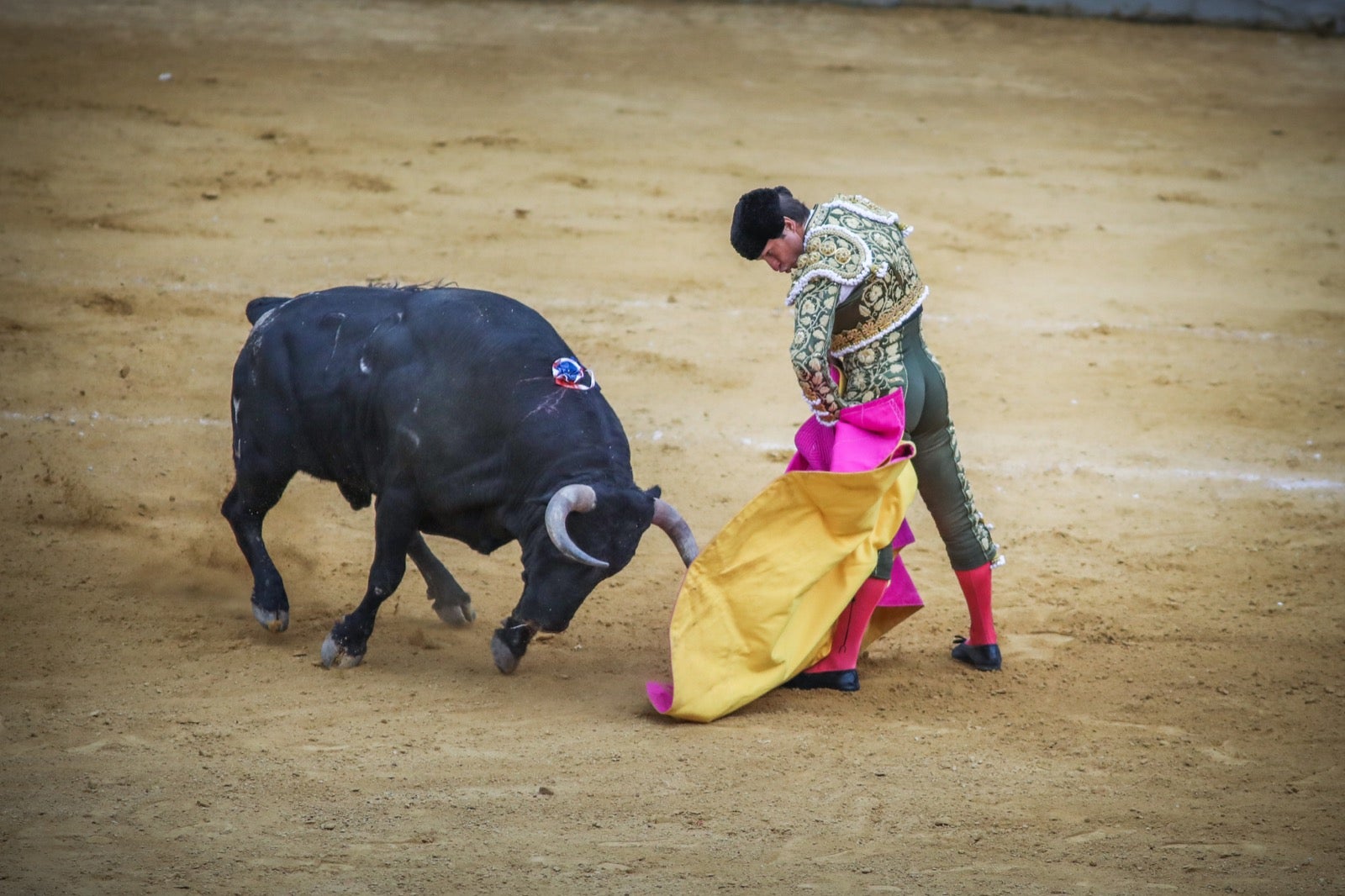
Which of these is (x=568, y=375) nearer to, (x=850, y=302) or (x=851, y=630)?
(x=850, y=302)

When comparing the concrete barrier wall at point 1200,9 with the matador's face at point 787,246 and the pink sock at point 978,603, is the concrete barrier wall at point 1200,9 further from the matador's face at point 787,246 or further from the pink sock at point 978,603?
the matador's face at point 787,246

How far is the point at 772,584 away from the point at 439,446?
1131 mm

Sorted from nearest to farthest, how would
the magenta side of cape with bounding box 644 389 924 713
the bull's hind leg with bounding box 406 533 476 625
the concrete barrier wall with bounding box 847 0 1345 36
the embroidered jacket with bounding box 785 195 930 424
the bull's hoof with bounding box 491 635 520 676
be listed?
1. the embroidered jacket with bounding box 785 195 930 424
2. the magenta side of cape with bounding box 644 389 924 713
3. the bull's hoof with bounding box 491 635 520 676
4. the bull's hind leg with bounding box 406 533 476 625
5. the concrete barrier wall with bounding box 847 0 1345 36

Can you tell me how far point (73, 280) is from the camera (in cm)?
786

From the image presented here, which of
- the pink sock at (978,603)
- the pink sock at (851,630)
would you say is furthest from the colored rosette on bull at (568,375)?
the pink sock at (978,603)

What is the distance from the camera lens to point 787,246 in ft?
14.0

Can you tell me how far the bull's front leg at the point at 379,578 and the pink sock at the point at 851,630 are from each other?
1.37 meters

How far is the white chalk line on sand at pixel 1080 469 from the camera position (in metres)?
6.54

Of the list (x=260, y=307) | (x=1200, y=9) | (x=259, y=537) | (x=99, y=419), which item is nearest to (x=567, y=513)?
(x=259, y=537)

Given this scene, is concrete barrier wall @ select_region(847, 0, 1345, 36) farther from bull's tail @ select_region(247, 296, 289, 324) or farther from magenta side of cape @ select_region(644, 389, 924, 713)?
magenta side of cape @ select_region(644, 389, 924, 713)

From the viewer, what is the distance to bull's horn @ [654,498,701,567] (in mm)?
4520

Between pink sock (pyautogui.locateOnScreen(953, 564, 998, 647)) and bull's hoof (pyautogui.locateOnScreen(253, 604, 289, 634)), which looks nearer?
pink sock (pyautogui.locateOnScreen(953, 564, 998, 647))

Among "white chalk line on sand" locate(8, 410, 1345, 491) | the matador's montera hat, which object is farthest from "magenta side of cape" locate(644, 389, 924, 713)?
"white chalk line on sand" locate(8, 410, 1345, 491)

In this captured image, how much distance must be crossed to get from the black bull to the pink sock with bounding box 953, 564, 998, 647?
3.11 ft
